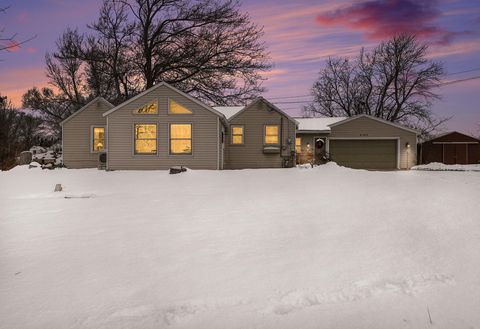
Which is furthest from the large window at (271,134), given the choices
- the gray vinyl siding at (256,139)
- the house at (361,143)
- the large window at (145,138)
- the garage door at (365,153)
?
the large window at (145,138)

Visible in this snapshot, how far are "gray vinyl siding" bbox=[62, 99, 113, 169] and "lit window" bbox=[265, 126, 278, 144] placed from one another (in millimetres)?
9498

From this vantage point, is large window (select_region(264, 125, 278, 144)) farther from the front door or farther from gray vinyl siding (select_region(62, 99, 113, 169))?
gray vinyl siding (select_region(62, 99, 113, 169))

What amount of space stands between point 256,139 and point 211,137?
176 inches

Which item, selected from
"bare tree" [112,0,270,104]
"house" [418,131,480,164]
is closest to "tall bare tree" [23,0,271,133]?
"bare tree" [112,0,270,104]

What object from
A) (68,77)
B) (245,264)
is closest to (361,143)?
(245,264)

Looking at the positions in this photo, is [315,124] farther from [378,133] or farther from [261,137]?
[261,137]

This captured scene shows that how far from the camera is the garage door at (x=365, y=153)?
25.2 meters

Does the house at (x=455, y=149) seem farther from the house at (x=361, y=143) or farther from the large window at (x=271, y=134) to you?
the large window at (x=271, y=134)

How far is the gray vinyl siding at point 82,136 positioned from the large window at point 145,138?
4163 millimetres

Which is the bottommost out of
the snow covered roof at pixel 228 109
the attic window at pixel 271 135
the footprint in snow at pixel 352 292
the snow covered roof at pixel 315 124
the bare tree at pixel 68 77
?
the footprint in snow at pixel 352 292

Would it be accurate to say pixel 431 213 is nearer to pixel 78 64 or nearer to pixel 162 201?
pixel 162 201

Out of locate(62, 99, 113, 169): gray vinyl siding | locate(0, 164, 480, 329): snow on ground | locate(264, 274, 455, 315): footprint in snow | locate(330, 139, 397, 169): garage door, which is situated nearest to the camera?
locate(0, 164, 480, 329): snow on ground

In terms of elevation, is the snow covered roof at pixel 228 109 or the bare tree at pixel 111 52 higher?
the bare tree at pixel 111 52

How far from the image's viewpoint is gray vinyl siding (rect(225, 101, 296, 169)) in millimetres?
21102
